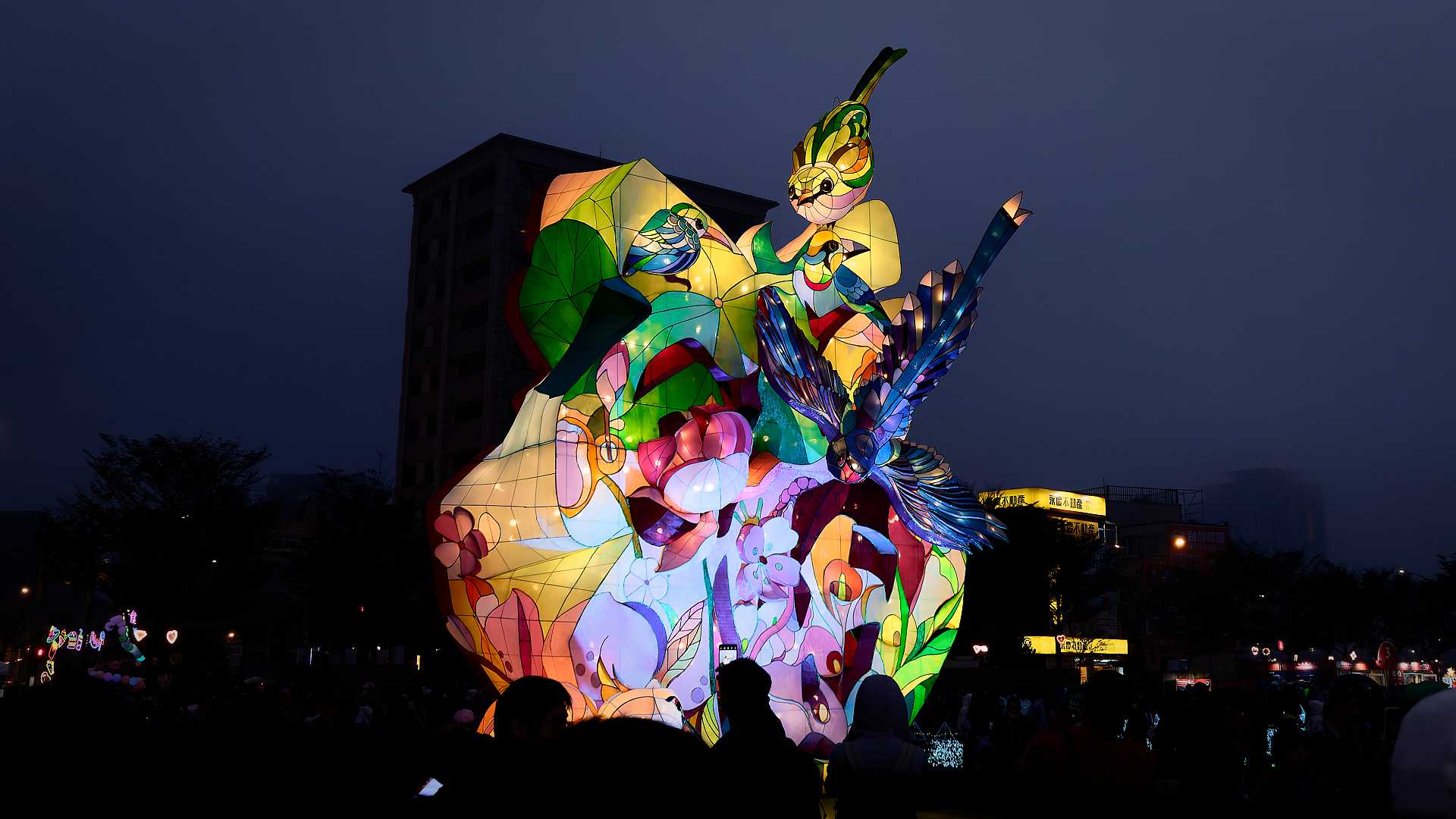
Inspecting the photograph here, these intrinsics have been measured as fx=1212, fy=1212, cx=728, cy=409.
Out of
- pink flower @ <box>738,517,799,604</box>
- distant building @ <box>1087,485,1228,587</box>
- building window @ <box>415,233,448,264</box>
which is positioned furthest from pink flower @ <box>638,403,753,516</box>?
distant building @ <box>1087,485,1228,587</box>

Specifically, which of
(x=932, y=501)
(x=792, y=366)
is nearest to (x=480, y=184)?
(x=932, y=501)

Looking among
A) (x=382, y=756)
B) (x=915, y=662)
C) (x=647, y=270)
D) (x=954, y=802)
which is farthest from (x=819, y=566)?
(x=382, y=756)

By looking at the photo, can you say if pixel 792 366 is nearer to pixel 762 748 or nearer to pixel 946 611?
pixel 946 611

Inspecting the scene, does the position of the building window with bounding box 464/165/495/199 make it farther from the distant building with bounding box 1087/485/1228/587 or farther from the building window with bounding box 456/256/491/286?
the distant building with bounding box 1087/485/1228/587

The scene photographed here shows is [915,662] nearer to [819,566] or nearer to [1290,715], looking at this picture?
[819,566]

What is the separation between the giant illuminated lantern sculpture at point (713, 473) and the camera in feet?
50.3

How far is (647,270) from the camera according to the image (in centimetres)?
1642

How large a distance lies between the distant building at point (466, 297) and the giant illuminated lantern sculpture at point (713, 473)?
3607 cm

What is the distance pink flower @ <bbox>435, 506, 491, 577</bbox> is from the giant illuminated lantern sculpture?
2cm

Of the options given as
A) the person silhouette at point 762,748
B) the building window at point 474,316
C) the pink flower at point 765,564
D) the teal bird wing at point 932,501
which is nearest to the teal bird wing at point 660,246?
the pink flower at point 765,564

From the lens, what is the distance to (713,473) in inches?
614

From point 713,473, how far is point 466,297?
43572 mm

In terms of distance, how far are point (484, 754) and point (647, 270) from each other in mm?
13530

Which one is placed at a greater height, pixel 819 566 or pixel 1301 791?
pixel 819 566
